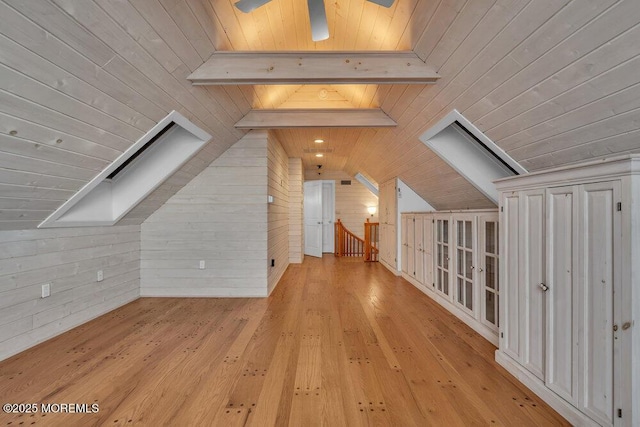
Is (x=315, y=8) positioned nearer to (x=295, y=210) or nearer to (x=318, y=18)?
(x=318, y=18)

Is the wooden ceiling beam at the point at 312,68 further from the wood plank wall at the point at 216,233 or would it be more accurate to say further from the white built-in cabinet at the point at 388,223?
the white built-in cabinet at the point at 388,223

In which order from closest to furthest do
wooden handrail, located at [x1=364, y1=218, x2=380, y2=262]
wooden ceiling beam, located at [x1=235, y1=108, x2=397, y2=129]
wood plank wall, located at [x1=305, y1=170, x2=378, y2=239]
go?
1. wooden ceiling beam, located at [x1=235, y1=108, x2=397, y2=129]
2. wooden handrail, located at [x1=364, y1=218, x2=380, y2=262]
3. wood plank wall, located at [x1=305, y1=170, x2=378, y2=239]

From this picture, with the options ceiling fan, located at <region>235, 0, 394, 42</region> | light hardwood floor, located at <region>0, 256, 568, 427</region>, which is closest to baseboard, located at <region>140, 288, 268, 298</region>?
light hardwood floor, located at <region>0, 256, 568, 427</region>

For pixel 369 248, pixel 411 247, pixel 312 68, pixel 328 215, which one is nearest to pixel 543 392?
pixel 312 68

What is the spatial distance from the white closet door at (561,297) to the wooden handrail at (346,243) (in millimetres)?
6267

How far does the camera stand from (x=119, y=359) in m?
2.41

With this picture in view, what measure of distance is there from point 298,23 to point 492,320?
10.8 ft

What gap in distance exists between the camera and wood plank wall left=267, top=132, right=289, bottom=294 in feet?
14.4

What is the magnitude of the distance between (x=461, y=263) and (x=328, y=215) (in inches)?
219

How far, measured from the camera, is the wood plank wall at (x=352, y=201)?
29.2 feet

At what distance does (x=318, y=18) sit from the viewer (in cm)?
174

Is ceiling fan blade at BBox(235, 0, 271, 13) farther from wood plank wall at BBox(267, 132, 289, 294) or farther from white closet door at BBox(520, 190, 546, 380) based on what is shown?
wood plank wall at BBox(267, 132, 289, 294)

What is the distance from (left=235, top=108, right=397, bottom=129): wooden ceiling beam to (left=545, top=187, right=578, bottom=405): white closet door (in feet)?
6.98

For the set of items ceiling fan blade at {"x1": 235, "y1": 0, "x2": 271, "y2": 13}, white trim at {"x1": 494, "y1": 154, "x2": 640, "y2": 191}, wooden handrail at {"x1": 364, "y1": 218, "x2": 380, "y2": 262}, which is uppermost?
ceiling fan blade at {"x1": 235, "y1": 0, "x2": 271, "y2": 13}
